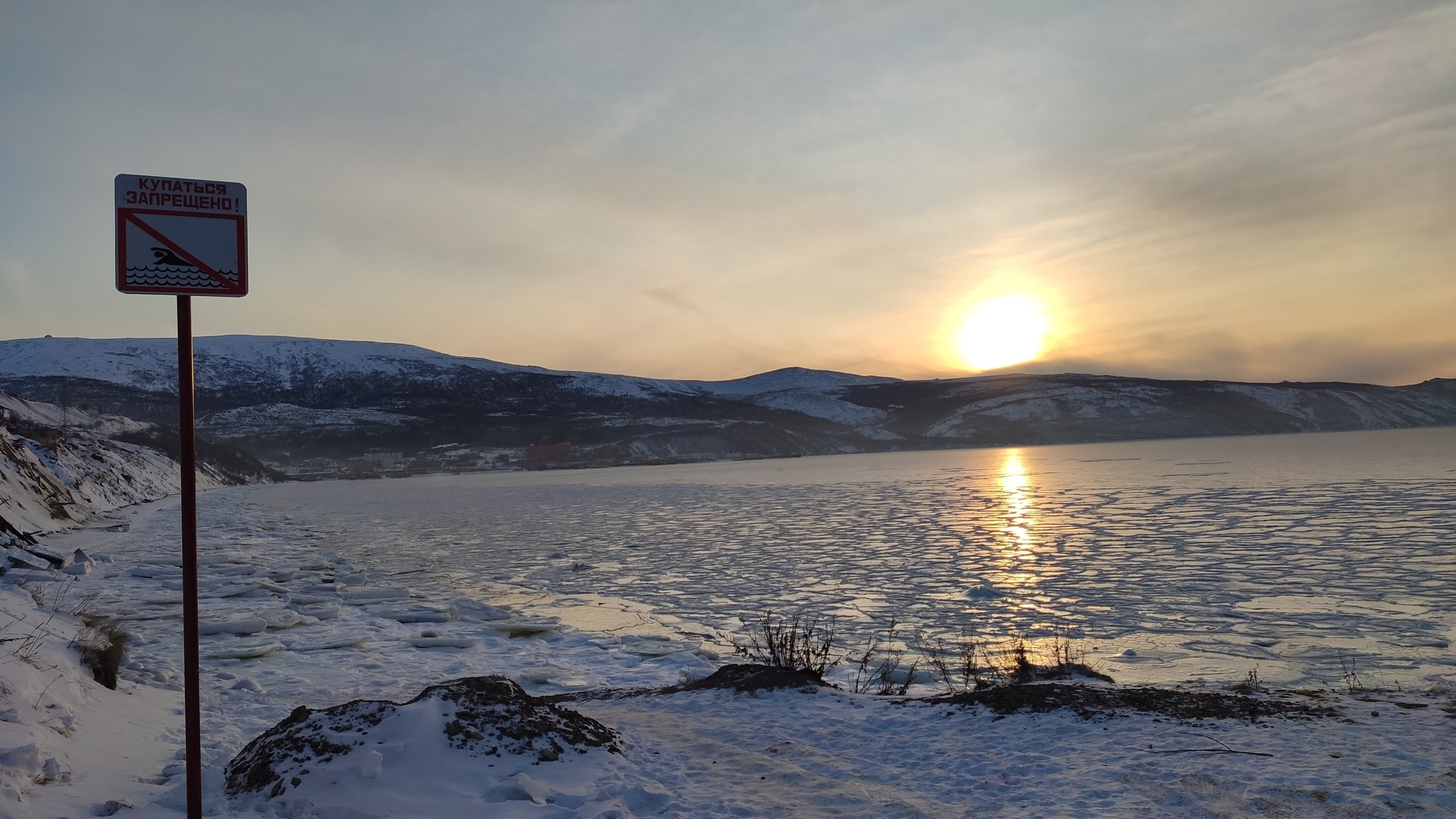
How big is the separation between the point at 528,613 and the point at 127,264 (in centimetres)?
1114

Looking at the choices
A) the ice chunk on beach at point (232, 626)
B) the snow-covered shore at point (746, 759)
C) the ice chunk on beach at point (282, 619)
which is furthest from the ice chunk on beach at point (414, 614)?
the snow-covered shore at point (746, 759)

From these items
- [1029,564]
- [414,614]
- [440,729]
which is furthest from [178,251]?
[1029,564]

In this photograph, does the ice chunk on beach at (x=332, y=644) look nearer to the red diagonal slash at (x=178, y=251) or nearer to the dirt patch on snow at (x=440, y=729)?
the dirt patch on snow at (x=440, y=729)

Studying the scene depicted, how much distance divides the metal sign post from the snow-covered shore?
1306 millimetres

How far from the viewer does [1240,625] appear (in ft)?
37.2

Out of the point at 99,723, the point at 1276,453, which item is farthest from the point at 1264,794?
the point at 1276,453

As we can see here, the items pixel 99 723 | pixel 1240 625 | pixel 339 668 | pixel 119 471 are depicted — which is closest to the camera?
pixel 99 723

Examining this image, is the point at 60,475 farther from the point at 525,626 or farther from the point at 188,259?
the point at 188,259

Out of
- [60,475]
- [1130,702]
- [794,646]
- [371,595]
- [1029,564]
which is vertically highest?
[60,475]

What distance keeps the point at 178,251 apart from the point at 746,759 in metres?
4.60

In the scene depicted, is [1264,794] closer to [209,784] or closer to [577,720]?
[577,720]

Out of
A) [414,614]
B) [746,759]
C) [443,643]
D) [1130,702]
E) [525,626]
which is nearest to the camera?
[746,759]

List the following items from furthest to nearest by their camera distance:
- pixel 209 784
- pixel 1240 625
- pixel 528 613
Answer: pixel 528 613 < pixel 1240 625 < pixel 209 784

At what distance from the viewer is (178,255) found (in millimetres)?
3902
